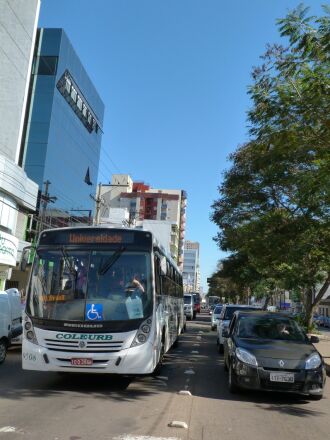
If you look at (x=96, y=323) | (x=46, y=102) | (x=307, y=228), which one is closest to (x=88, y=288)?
(x=96, y=323)

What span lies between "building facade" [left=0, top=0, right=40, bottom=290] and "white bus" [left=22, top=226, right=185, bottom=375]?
20.9 metres

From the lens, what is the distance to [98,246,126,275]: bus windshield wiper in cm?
928

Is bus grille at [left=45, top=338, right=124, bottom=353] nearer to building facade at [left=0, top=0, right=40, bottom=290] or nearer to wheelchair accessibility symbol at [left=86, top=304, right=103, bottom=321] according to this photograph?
wheelchair accessibility symbol at [left=86, top=304, right=103, bottom=321]

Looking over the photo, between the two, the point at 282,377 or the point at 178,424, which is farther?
the point at 282,377

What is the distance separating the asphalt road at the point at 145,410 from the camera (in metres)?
6.30

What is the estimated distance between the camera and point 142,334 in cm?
885

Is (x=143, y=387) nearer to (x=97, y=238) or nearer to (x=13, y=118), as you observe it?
(x=97, y=238)

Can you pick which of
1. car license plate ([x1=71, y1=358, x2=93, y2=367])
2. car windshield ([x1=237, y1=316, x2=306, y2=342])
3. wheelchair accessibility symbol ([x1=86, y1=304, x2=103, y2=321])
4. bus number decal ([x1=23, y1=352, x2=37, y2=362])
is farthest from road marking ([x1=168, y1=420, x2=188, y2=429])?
car windshield ([x1=237, y1=316, x2=306, y2=342])

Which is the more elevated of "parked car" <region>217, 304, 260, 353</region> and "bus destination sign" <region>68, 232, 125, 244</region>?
"bus destination sign" <region>68, 232, 125, 244</region>

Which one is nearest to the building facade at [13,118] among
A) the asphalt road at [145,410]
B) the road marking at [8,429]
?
the asphalt road at [145,410]

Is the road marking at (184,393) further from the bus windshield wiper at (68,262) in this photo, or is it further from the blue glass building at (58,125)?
the blue glass building at (58,125)

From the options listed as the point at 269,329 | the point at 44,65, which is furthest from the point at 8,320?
the point at 44,65

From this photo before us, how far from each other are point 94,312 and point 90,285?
1.76ft

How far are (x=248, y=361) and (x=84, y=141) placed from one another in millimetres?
53264
